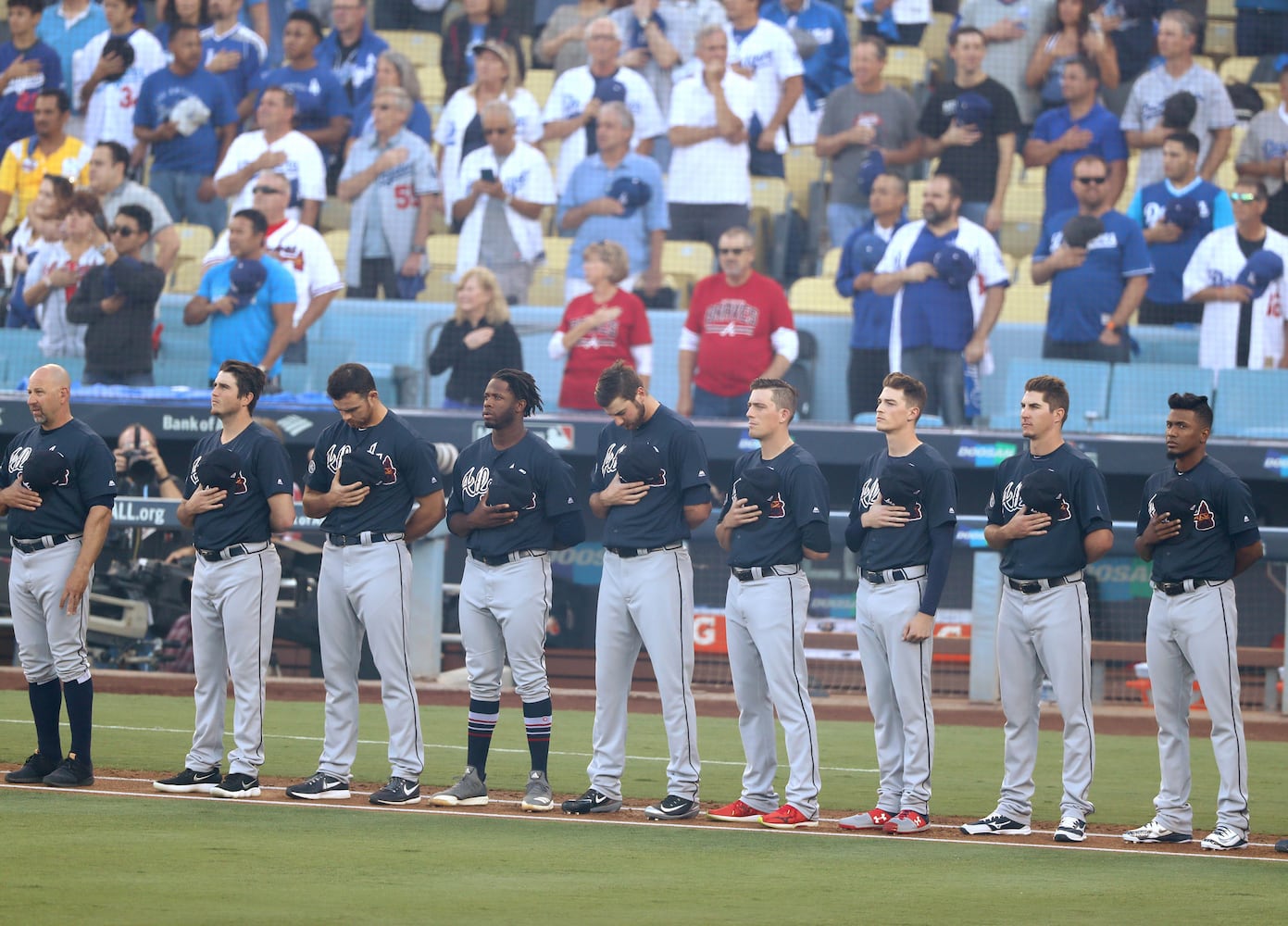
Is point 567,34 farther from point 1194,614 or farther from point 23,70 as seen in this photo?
point 1194,614

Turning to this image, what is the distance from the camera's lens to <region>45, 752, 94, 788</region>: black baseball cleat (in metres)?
6.52

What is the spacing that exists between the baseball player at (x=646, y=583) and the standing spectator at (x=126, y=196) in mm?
7574

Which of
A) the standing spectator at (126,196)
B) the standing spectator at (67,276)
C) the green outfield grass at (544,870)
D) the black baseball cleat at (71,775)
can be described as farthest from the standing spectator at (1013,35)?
the black baseball cleat at (71,775)

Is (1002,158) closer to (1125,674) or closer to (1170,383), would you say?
(1170,383)

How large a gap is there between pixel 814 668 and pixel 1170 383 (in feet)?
11.9

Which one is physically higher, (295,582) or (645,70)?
(645,70)

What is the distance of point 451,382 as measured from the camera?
12414 millimetres

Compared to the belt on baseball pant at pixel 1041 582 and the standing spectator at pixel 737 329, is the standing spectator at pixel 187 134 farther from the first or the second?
the belt on baseball pant at pixel 1041 582

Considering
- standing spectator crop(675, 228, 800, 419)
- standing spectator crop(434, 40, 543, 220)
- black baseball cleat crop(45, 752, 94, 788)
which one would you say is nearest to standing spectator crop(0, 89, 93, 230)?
standing spectator crop(434, 40, 543, 220)

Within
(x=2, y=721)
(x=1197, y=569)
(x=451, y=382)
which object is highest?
(x=451, y=382)

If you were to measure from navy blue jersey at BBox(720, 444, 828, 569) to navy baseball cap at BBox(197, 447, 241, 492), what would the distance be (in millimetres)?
2019

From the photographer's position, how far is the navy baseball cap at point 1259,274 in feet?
41.4

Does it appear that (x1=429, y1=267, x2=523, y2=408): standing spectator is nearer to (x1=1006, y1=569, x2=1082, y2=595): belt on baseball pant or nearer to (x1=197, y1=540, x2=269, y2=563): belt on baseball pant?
(x1=197, y1=540, x2=269, y2=563): belt on baseball pant

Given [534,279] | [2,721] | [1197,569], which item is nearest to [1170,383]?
[534,279]
